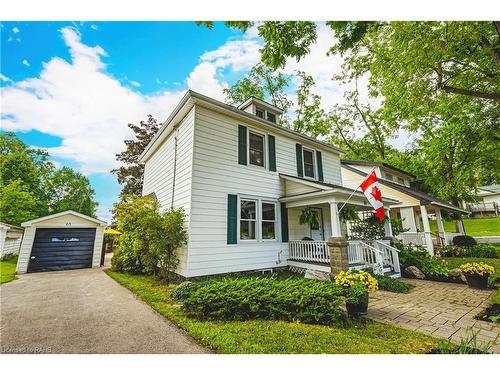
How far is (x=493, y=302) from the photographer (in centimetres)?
491

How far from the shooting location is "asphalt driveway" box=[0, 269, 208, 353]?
2.98 metres

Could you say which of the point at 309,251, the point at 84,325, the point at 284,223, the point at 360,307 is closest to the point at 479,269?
the point at 309,251

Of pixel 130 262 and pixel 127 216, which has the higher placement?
pixel 127 216

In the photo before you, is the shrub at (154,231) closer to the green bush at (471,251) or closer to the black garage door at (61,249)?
the black garage door at (61,249)

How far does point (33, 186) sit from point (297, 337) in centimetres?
3311

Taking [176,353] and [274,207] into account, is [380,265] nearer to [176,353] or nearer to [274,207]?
[274,207]

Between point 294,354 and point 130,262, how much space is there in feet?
28.3

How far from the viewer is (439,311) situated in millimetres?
4727

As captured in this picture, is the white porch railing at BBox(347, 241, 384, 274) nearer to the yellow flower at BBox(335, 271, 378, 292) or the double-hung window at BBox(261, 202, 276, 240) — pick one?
the double-hung window at BBox(261, 202, 276, 240)

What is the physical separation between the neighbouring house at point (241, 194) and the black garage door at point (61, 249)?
4.95m

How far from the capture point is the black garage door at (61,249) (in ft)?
33.7

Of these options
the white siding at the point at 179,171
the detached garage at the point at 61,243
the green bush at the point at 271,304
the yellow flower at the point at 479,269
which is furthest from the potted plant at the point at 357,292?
the detached garage at the point at 61,243

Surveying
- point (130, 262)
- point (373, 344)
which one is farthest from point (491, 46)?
point (130, 262)

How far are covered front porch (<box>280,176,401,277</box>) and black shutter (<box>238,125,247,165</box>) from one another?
190 cm
